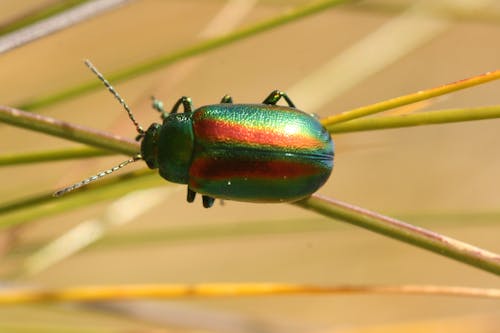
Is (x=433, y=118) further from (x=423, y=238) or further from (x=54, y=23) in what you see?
(x=54, y=23)

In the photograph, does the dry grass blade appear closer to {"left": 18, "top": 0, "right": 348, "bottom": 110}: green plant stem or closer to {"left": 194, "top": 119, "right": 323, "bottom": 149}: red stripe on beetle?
{"left": 18, "top": 0, "right": 348, "bottom": 110}: green plant stem

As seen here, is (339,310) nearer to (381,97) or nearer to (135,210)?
(381,97)

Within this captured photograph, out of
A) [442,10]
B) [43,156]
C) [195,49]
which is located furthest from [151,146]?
[442,10]

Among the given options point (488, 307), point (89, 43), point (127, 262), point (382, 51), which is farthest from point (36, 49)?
point (488, 307)

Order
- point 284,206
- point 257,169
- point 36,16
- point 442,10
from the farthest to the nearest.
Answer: point 284,206, point 442,10, point 257,169, point 36,16

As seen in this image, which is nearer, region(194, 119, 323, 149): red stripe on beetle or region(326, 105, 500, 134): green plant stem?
region(326, 105, 500, 134): green plant stem

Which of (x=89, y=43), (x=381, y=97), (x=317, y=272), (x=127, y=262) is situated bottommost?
(x=317, y=272)

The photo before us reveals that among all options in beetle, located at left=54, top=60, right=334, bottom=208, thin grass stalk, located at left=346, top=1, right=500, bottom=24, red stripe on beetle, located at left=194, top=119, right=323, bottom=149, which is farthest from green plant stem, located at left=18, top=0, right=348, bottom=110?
thin grass stalk, located at left=346, top=1, right=500, bottom=24
